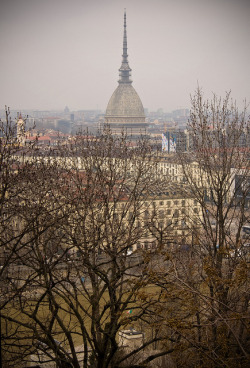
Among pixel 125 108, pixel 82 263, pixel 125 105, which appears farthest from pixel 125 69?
pixel 82 263

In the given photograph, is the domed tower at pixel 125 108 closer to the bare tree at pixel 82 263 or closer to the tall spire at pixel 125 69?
the tall spire at pixel 125 69

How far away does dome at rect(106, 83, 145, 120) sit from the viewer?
336 ft

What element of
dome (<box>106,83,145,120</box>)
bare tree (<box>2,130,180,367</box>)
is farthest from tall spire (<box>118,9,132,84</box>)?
bare tree (<box>2,130,180,367</box>)

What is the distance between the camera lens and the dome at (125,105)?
4038 inches

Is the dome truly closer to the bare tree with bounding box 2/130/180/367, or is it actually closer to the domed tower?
the domed tower

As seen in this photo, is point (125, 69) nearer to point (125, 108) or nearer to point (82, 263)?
point (125, 108)

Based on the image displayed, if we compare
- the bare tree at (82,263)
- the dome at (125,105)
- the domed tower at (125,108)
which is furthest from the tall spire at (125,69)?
the bare tree at (82,263)

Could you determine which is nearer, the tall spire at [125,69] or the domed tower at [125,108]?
the domed tower at [125,108]

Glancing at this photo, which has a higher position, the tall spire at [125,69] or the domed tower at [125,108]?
the tall spire at [125,69]

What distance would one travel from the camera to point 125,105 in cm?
10412

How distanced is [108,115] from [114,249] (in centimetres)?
9777

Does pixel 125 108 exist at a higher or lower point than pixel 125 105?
lower

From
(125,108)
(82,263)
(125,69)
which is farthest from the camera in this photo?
(125,69)

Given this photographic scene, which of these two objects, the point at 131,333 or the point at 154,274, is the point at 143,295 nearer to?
the point at 154,274
